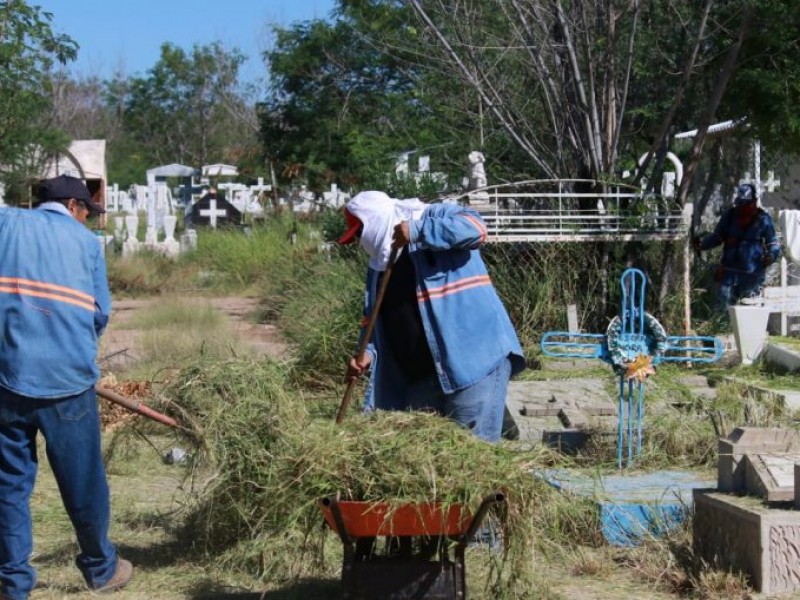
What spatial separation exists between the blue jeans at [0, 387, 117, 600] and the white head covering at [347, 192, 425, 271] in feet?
4.33

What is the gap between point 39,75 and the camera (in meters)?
14.7

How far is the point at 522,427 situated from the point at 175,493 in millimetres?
2332

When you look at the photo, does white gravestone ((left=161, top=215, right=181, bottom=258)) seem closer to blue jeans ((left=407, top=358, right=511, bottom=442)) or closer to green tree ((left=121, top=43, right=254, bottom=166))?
blue jeans ((left=407, top=358, right=511, bottom=442))

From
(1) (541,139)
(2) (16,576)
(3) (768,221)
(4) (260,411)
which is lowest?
(2) (16,576)

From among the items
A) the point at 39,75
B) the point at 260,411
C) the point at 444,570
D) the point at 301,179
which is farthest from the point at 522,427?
the point at 301,179

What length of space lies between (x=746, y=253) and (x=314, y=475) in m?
9.38

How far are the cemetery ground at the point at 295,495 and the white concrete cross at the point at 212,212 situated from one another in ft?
53.1

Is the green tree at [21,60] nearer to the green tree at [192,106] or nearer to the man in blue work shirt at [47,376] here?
the man in blue work shirt at [47,376]

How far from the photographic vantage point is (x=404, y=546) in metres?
4.82

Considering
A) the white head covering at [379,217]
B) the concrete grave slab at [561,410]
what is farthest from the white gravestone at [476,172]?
the white head covering at [379,217]

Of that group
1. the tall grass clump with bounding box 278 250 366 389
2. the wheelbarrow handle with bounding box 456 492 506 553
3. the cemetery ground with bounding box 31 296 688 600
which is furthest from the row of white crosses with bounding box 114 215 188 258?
the wheelbarrow handle with bounding box 456 492 506 553

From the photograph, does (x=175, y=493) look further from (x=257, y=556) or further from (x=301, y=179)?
(x=301, y=179)

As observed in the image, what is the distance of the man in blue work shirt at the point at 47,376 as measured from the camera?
5.17 meters

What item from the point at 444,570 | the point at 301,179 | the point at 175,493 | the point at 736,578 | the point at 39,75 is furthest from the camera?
the point at 301,179
